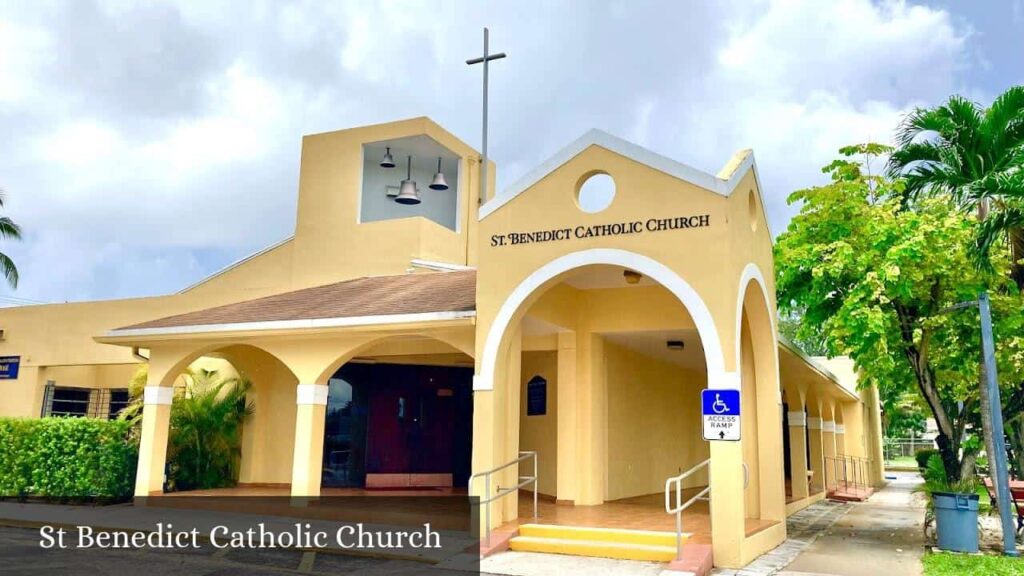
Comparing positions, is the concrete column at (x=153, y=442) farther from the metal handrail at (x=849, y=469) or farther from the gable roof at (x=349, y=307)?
the metal handrail at (x=849, y=469)

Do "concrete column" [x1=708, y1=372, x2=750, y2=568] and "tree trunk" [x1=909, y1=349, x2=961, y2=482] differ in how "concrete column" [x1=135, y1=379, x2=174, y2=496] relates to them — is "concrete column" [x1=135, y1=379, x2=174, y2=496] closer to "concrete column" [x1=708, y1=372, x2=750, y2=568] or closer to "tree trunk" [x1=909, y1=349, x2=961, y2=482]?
"concrete column" [x1=708, y1=372, x2=750, y2=568]

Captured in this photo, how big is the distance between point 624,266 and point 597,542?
359 cm

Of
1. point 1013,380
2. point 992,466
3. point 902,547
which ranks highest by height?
point 1013,380

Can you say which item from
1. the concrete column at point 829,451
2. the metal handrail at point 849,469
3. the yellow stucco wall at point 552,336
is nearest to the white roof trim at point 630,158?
the yellow stucco wall at point 552,336

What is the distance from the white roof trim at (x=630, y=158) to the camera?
32.5ft

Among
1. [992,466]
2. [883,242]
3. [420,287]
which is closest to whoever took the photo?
[992,466]

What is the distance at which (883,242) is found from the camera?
11.8 meters

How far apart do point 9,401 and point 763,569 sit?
2031cm

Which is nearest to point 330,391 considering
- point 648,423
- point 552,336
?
point 552,336

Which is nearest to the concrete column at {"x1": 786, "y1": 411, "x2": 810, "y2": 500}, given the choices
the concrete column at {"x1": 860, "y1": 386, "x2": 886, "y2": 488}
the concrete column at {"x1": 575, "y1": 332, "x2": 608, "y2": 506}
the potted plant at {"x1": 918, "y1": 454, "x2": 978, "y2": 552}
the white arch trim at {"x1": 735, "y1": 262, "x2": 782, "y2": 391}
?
the white arch trim at {"x1": 735, "y1": 262, "x2": 782, "y2": 391}

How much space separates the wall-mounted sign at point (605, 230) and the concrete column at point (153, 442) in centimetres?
778

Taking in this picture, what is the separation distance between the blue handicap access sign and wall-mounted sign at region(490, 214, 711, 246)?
2.13 meters

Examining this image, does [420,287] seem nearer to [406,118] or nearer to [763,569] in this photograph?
[406,118]

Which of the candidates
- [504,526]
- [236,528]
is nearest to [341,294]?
[236,528]
